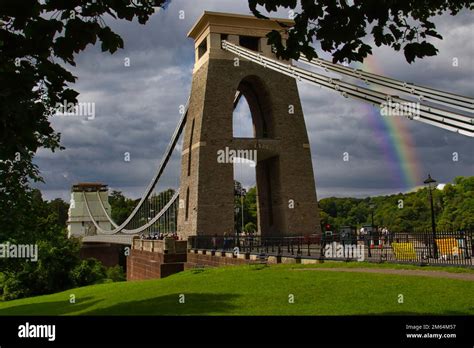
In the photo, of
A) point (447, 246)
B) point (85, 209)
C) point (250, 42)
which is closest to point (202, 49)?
point (250, 42)

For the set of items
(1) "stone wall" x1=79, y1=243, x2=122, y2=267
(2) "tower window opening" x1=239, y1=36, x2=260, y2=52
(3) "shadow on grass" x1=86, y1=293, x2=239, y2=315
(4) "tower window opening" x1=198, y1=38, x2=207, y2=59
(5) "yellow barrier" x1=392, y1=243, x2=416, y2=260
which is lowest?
(1) "stone wall" x1=79, y1=243, x2=122, y2=267

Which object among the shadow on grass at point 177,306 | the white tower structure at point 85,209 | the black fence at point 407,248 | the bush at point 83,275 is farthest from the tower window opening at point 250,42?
the white tower structure at point 85,209

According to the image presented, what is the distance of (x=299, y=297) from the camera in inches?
424

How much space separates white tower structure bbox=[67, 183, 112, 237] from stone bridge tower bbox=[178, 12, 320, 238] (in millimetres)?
59514

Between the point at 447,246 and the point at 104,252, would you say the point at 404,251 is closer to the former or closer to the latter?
the point at 447,246

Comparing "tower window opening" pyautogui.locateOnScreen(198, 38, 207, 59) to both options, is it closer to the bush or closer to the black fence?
the bush

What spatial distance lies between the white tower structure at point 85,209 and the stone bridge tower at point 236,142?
59.5m

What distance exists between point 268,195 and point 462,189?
98.9 ft

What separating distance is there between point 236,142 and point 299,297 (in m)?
26.7

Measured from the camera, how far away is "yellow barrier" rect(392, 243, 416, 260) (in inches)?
642

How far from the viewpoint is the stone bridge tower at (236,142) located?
36531 millimetres

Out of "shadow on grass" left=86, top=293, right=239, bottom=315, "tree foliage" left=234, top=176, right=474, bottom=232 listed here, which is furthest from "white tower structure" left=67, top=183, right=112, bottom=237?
"shadow on grass" left=86, top=293, right=239, bottom=315
